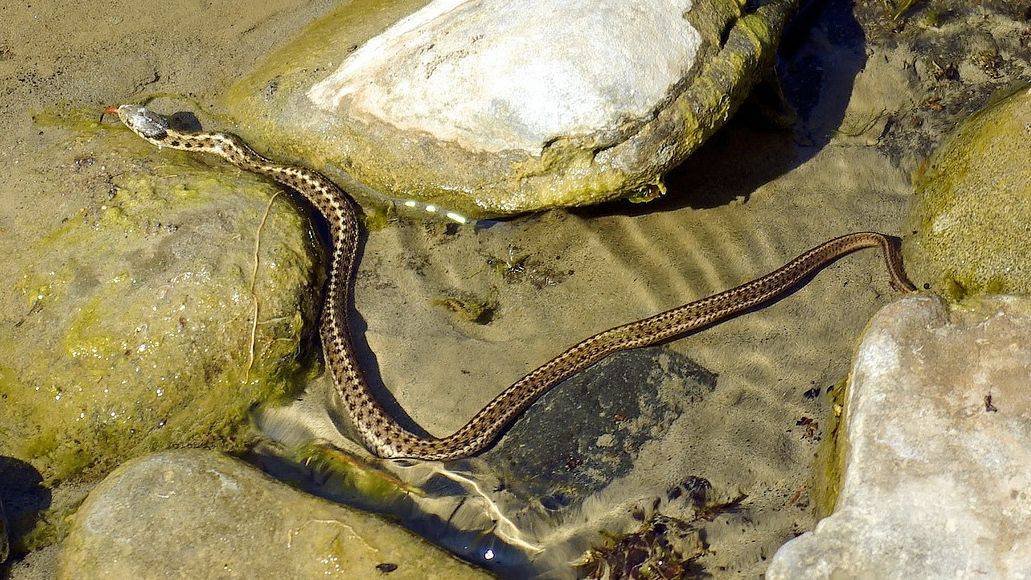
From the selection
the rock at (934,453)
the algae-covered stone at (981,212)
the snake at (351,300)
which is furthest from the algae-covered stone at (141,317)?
the algae-covered stone at (981,212)

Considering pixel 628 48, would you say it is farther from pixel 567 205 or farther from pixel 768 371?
pixel 768 371

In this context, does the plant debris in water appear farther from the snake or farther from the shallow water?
the snake

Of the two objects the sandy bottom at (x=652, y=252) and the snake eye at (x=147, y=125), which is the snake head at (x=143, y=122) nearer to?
the snake eye at (x=147, y=125)

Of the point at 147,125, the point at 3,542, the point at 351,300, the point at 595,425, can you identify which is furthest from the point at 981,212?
the point at 3,542

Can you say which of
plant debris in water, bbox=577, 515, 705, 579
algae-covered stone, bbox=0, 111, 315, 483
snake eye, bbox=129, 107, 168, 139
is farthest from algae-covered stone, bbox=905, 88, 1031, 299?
snake eye, bbox=129, 107, 168, 139

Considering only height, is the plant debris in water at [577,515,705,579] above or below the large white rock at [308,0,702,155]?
below

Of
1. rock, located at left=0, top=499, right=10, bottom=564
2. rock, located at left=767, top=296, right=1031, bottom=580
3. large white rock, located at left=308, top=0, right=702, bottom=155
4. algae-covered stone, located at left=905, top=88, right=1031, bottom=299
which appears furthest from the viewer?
algae-covered stone, located at left=905, top=88, right=1031, bottom=299
